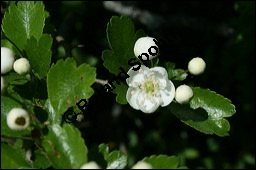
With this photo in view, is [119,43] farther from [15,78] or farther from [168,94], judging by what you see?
[15,78]

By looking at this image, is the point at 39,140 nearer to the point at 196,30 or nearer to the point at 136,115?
the point at 136,115

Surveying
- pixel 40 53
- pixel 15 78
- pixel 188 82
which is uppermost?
pixel 40 53

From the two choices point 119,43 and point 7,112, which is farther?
point 119,43

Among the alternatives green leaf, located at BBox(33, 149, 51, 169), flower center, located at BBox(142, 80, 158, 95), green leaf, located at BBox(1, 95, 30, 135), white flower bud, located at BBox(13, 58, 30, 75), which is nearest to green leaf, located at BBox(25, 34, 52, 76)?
white flower bud, located at BBox(13, 58, 30, 75)

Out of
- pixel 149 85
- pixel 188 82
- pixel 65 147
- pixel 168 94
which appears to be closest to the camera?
pixel 65 147

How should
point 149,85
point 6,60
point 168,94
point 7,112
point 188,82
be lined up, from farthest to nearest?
point 188,82
point 149,85
point 168,94
point 6,60
point 7,112

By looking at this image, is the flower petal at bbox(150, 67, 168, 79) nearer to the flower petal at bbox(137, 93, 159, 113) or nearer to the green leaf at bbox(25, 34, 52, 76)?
the flower petal at bbox(137, 93, 159, 113)

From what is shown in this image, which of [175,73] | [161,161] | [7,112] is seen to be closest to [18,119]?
[7,112]

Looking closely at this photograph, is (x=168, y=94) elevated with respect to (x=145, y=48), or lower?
lower
